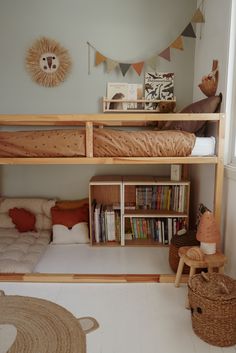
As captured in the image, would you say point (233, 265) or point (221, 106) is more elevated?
point (221, 106)

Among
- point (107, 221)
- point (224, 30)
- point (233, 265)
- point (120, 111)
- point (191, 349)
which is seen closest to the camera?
point (191, 349)

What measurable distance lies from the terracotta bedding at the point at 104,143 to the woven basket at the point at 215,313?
2.60 ft

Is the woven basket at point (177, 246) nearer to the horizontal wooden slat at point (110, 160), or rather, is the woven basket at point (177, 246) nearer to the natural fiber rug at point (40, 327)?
the horizontal wooden slat at point (110, 160)

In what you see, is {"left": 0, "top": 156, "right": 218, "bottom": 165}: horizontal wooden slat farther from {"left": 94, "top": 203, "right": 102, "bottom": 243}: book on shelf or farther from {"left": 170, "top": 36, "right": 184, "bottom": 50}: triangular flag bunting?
{"left": 170, "top": 36, "right": 184, "bottom": 50}: triangular flag bunting

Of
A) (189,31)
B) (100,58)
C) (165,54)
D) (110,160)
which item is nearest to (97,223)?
(110,160)

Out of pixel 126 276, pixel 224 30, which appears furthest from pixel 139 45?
pixel 126 276

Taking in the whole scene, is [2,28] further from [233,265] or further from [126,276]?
[233,265]

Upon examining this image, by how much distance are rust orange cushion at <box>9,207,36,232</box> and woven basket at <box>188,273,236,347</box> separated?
174 centimetres

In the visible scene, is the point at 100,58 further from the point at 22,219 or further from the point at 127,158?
the point at 22,219

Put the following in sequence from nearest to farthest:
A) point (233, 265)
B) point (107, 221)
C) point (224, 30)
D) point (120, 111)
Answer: point (233, 265), point (224, 30), point (107, 221), point (120, 111)

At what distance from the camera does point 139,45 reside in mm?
2561

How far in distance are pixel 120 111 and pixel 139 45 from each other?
0.65m

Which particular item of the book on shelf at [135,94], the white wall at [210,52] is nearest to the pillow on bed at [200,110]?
the white wall at [210,52]

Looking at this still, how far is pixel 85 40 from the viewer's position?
257 centimetres
